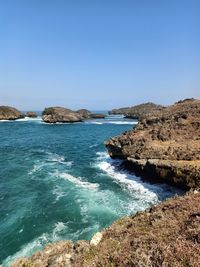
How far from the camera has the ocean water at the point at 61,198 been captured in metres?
19.9

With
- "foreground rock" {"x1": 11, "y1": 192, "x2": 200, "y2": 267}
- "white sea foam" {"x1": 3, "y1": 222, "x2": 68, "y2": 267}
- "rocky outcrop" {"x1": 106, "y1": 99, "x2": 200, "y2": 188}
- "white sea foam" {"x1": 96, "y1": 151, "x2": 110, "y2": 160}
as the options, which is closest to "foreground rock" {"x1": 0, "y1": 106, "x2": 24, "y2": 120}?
"white sea foam" {"x1": 96, "y1": 151, "x2": 110, "y2": 160}

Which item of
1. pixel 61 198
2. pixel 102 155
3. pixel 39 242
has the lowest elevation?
pixel 39 242

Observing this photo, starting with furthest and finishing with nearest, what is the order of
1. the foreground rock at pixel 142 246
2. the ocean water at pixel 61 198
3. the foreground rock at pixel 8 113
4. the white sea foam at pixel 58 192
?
the foreground rock at pixel 8 113
the white sea foam at pixel 58 192
the ocean water at pixel 61 198
the foreground rock at pixel 142 246

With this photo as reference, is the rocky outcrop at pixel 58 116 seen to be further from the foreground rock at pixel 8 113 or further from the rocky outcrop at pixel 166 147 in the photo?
the rocky outcrop at pixel 166 147

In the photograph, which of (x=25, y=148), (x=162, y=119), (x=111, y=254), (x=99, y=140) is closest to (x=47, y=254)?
(x=111, y=254)

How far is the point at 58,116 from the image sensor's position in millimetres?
128625

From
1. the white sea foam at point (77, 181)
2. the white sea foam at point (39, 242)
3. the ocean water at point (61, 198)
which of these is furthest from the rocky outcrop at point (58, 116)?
the white sea foam at point (39, 242)

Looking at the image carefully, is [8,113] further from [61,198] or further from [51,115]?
[61,198]

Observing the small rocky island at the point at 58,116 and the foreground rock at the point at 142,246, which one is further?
the small rocky island at the point at 58,116

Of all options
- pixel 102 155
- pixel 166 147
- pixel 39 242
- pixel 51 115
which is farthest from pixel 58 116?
pixel 39 242

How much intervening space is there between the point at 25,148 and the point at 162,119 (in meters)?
26.6

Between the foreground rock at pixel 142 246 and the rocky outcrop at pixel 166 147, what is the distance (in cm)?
1513

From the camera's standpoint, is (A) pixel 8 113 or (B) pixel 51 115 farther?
(A) pixel 8 113

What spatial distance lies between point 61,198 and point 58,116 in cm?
10357
